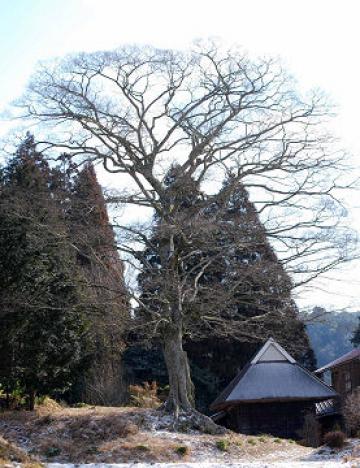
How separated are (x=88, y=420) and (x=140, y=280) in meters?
3.76

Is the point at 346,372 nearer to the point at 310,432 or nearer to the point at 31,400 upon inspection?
the point at 310,432

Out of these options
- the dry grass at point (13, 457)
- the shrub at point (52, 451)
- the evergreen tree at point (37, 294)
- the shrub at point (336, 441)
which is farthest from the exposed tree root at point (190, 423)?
the dry grass at point (13, 457)

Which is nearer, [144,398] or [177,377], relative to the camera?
[177,377]

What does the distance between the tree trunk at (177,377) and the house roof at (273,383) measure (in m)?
7.23

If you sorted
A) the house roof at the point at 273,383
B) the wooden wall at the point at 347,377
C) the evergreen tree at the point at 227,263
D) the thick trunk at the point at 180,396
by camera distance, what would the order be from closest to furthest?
the thick trunk at the point at 180,396
the evergreen tree at the point at 227,263
the house roof at the point at 273,383
the wooden wall at the point at 347,377

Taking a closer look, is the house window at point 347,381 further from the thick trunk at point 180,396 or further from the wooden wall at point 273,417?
the thick trunk at point 180,396

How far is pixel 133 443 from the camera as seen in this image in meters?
14.8

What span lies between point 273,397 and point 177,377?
8261mm

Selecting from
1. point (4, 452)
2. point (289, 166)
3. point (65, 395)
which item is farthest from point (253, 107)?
point (65, 395)

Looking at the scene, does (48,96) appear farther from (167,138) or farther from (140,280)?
(140,280)

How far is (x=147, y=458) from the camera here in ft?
45.6

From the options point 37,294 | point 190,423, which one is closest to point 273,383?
point 190,423

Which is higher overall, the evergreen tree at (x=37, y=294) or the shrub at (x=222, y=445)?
the evergreen tree at (x=37, y=294)

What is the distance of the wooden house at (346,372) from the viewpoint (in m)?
27.4
